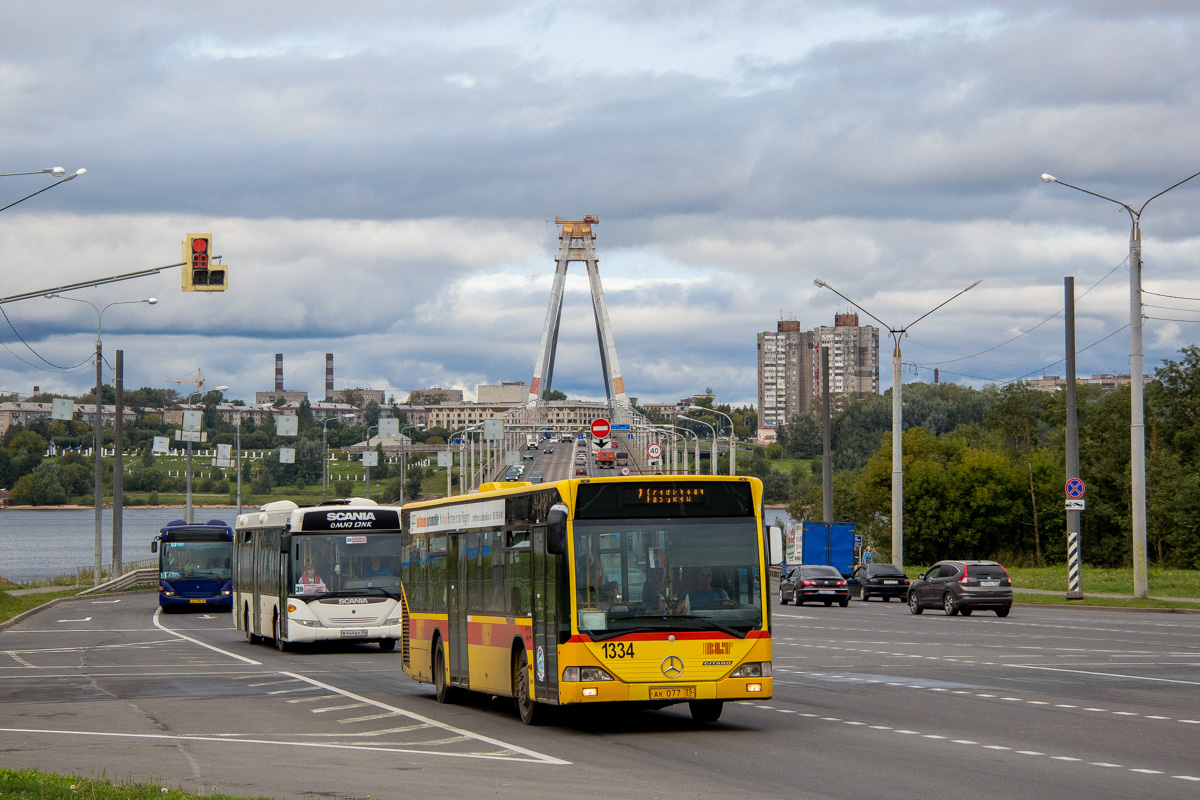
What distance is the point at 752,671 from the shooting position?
1404cm

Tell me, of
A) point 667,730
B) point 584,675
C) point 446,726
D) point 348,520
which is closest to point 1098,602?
point 348,520

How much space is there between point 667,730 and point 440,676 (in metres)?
4.40

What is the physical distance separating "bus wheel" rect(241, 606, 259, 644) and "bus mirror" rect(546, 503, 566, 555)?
1880 cm

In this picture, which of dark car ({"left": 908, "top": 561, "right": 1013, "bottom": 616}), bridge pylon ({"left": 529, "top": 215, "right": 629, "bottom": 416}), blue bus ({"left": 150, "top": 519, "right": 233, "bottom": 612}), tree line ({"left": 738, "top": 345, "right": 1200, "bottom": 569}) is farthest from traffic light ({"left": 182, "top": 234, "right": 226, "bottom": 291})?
bridge pylon ({"left": 529, "top": 215, "right": 629, "bottom": 416})

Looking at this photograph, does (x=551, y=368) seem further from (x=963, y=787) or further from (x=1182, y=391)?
(x=963, y=787)

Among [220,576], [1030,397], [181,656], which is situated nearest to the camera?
[181,656]

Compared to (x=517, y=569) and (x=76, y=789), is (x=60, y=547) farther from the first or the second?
(x=76, y=789)

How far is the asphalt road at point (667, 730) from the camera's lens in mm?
10992

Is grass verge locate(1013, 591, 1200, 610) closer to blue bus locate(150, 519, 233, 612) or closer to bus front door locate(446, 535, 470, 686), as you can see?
blue bus locate(150, 519, 233, 612)

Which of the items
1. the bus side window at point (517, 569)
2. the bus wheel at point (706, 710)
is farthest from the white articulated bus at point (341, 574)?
the bus wheel at point (706, 710)

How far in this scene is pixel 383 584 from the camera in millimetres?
27359

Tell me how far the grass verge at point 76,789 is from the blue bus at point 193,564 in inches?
1441

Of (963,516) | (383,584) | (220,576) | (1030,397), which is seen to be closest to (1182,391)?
(963,516)

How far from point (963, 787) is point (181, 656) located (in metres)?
19.5
